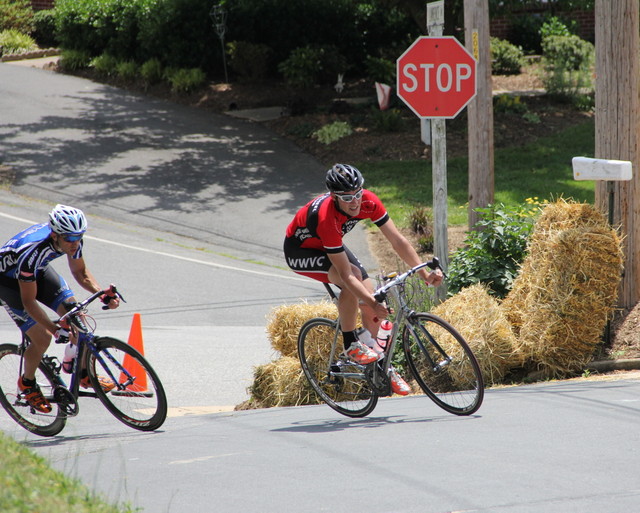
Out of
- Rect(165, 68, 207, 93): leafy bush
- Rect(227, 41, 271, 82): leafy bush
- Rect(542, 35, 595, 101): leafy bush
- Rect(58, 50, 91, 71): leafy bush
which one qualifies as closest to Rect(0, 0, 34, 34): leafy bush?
Rect(58, 50, 91, 71): leafy bush

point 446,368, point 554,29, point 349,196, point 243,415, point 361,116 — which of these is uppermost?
point 554,29

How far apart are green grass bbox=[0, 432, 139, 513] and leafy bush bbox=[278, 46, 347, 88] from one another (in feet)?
68.9

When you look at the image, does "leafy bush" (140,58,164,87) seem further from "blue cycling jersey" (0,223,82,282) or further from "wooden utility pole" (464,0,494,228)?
"blue cycling jersey" (0,223,82,282)

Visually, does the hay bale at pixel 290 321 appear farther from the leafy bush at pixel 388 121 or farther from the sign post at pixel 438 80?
the leafy bush at pixel 388 121

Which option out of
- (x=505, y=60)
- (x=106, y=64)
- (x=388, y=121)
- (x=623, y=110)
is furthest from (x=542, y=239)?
(x=106, y=64)

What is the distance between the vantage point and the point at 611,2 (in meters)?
8.16

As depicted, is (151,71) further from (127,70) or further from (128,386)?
(128,386)

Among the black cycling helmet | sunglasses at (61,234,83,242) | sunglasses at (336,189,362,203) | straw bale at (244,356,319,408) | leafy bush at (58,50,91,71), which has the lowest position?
straw bale at (244,356,319,408)

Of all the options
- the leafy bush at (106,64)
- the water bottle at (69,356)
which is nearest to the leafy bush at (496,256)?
the water bottle at (69,356)

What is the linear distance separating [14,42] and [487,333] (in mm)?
26573

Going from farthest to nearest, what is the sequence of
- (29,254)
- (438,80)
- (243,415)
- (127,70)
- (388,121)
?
(127,70) → (388,121) → (438,80) → (243,415) → (29,254)

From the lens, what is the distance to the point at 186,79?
2505 centimetres

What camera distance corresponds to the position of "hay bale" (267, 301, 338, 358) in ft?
25.8

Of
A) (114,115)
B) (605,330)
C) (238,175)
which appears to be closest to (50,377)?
(605,330)
